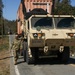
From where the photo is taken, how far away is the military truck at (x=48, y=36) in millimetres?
15969

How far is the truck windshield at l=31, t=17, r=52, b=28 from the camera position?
16638mm

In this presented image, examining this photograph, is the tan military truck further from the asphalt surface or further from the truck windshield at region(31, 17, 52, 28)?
the asphalt surface

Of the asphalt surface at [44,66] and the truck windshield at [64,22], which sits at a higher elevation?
the truck windshield at [64,22]

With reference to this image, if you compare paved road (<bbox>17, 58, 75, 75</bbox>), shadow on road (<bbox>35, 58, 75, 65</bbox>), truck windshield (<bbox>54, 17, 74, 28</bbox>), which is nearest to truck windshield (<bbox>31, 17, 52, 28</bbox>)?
truck windshield (<bbox>54, 17, 74, 28</bbox>)

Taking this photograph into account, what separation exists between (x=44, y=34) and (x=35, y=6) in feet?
16.5

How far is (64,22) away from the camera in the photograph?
55.8 feet

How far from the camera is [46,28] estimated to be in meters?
16.5

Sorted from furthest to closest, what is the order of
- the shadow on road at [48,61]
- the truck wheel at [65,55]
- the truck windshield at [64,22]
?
the shadow on road at [48,61] < the truck wheel at [65,55] < the truck windshield at [64,22]

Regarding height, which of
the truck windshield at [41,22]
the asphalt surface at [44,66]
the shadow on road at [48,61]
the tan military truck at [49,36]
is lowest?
the asphalt surface at [44,66]

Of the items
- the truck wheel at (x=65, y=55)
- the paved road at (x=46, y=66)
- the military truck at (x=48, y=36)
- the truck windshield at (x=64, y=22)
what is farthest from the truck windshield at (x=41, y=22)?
the paved road at (x=46, y=66)

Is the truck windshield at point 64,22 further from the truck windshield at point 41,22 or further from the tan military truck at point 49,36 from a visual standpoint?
the truck windshield at point 41,22

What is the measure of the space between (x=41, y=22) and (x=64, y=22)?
49.6 inches

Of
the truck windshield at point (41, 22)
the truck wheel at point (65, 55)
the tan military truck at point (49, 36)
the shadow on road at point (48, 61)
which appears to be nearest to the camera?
the tan military truck at point (49, 36)

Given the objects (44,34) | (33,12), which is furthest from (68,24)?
(33,12)
